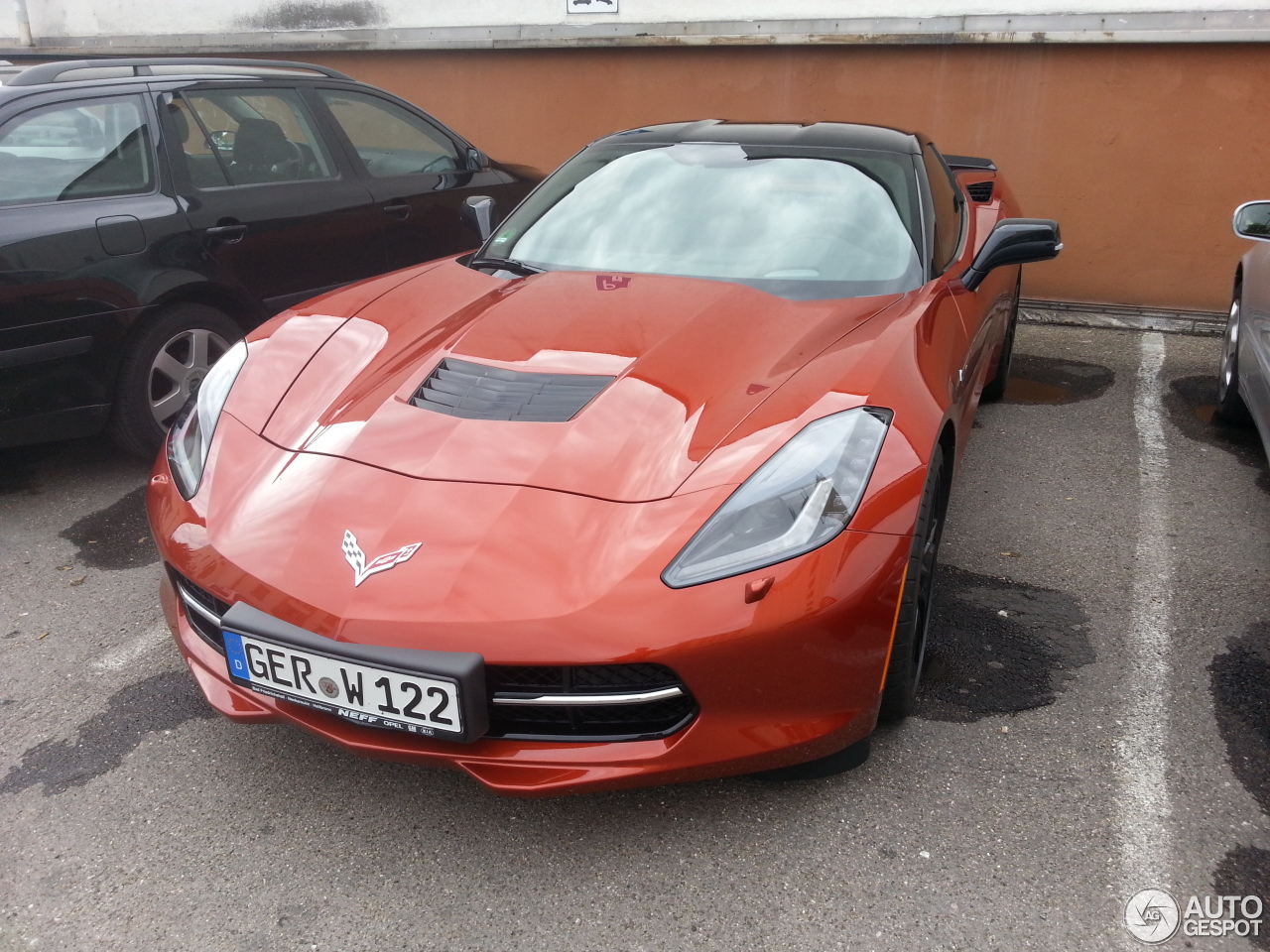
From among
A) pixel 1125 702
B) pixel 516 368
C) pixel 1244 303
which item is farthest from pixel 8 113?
pixel 1244 303

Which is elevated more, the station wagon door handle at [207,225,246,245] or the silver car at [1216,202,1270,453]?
the station wagon door handle at [207,225,246,245]

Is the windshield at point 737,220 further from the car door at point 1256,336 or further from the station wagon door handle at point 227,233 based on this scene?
the car door at point 1256,336

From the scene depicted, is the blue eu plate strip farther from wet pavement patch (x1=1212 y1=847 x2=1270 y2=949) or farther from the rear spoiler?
the rear spoiler

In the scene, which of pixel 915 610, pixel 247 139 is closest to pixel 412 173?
pixel 247 139

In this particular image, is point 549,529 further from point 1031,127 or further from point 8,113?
point 1031,127

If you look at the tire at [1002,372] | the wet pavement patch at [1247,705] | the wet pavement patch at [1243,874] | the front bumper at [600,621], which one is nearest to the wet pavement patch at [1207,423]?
the tire at [1002,372]

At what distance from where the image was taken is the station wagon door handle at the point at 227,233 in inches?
162

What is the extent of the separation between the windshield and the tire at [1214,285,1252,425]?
2.10 metres

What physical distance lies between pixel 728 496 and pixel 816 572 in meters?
0.23

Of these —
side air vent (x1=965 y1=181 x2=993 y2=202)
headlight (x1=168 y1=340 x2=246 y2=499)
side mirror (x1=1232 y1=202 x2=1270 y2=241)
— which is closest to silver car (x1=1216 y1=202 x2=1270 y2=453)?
side mirror (x1=1232 y1=202 x2=1270 y2=241)

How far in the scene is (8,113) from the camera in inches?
145

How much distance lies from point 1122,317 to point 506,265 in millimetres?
4744

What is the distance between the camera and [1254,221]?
3.66 metres

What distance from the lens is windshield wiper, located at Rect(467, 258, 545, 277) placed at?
3.13 m
